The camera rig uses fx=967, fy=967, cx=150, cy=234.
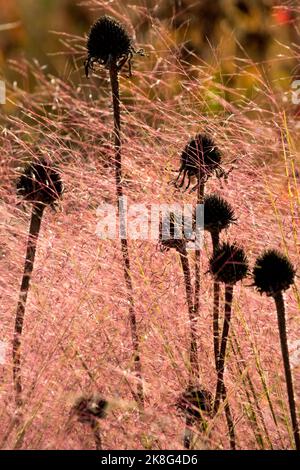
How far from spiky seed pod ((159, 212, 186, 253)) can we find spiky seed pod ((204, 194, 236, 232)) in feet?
0.25

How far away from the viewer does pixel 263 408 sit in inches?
90.7

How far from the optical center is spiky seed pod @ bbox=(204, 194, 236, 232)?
2264mm

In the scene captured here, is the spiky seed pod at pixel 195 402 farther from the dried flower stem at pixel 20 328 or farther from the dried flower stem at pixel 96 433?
the dried flower stem at pixel 20 328

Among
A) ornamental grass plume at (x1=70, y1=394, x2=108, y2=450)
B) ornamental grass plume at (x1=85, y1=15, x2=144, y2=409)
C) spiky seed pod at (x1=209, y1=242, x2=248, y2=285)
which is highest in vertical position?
ornamental grass plume at (x1=85, y1=15, x2=144, y2=409)

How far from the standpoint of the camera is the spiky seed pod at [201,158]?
8.11 ft

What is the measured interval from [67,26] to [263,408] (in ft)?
14.7

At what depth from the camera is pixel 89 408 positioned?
1867 mm

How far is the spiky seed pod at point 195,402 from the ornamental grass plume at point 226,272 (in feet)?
0.08

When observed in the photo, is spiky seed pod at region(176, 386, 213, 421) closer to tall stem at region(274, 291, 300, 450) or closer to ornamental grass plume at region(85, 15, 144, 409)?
tall stem at region(274, 291, 300, 450)

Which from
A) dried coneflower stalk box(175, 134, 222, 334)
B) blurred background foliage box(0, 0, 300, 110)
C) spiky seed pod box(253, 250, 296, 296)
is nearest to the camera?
spiky seed pod box(253, 250, 296, 296)

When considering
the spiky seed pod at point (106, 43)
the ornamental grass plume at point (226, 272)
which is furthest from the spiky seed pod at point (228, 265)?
the spiky seed pod at point (106, 43)

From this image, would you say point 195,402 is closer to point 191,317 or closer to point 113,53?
point 191,317

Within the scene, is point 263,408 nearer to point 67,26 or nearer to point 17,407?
point 17,407

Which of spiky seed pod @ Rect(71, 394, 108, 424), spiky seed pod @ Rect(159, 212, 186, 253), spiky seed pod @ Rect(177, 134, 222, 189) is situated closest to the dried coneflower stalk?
spiky seed pod @ Rect(177, 134, 222, 189)
